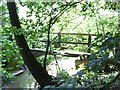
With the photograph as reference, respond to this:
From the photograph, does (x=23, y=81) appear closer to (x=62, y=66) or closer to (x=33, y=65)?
(x=33, y=65)

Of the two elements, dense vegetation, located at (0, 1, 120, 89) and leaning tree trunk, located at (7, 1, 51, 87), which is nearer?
dense vegetation, located at (0, 1, 120, 89)

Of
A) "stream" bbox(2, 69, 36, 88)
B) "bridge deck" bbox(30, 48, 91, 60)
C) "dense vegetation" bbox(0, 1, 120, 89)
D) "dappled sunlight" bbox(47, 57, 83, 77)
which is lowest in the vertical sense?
"stream" bbox(2, 69, 36, 88)

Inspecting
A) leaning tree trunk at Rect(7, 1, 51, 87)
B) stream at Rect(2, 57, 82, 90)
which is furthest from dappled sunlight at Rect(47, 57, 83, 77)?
leaning tree trunk at Rect(7, 1, 51, 87)

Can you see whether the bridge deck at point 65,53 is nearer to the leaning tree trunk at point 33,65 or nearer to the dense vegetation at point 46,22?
the dense vegetation at point 46,22

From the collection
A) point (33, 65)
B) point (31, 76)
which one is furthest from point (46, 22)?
point (31, 76)

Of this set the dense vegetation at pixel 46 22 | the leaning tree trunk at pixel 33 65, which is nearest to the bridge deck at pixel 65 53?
the dense vegetation at pixel 46 22

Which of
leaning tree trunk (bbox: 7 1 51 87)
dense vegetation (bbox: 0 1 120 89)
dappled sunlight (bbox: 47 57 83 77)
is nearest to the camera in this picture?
dense vegetation (bbox: 0 1 120 89)

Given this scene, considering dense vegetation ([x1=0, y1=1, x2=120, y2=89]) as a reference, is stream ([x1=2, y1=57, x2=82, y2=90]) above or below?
below

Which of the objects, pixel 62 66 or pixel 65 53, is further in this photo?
pixel 65 53

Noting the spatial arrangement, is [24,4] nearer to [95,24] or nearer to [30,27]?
[30,27]

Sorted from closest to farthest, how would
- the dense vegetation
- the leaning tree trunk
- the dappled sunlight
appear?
the dense vegetation < the leaning tree trunk < the dappled sunlight

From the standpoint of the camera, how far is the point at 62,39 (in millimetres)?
1827

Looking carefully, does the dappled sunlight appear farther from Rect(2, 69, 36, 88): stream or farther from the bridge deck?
Rect(2, 69, 36, 88): stream

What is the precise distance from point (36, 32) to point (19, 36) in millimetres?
136
